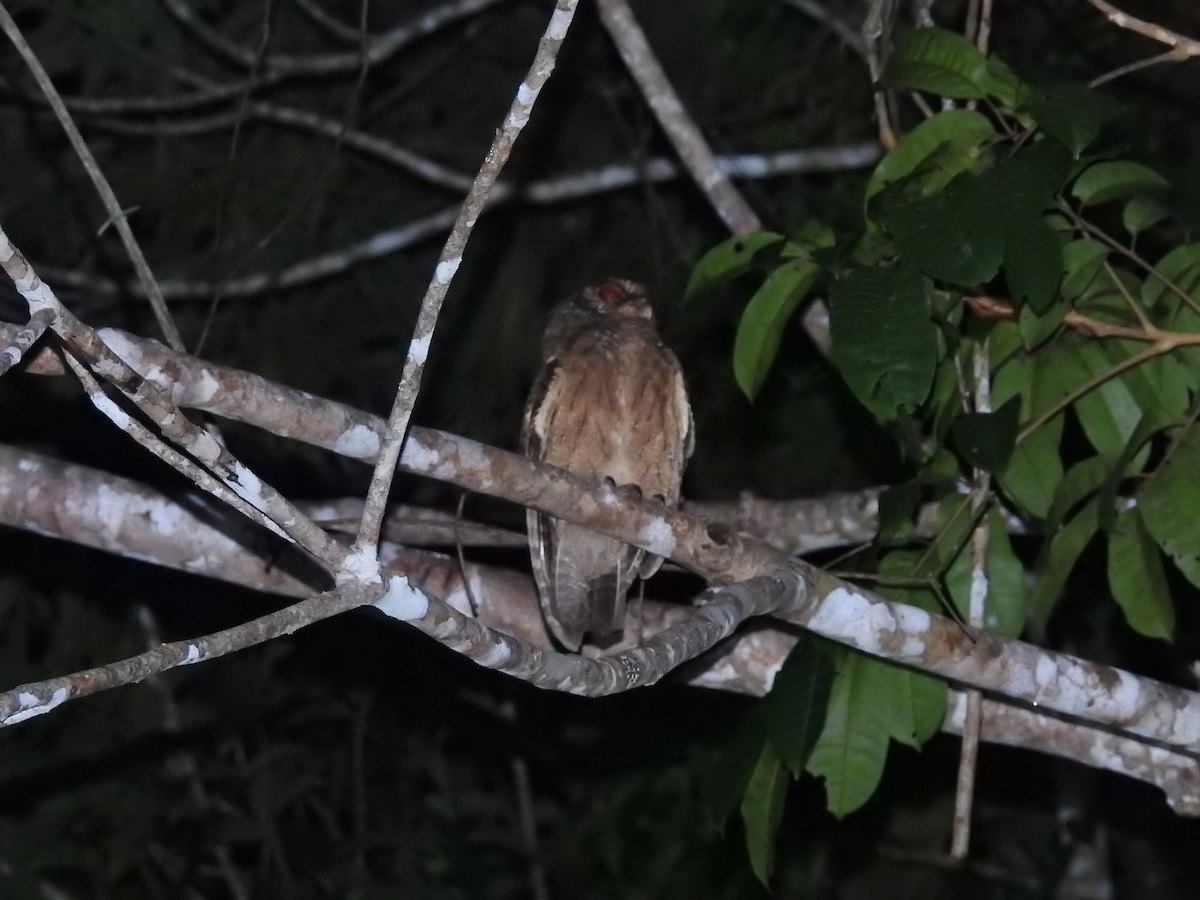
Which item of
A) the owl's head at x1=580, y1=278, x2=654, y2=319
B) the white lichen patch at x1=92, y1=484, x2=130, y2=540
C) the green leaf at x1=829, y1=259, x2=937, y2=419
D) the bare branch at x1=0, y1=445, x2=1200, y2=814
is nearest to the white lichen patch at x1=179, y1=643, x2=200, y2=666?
the green leaf at x1=829, y1=259, x2=937, y2=419

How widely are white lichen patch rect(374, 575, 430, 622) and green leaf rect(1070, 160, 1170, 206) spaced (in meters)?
1.65

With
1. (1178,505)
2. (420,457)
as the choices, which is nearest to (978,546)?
(1178,505)

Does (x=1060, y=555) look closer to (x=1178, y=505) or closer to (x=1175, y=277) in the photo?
(x=1178, y=505)

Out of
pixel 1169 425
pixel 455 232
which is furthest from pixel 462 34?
pixel 455 232

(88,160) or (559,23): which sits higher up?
(88,160)

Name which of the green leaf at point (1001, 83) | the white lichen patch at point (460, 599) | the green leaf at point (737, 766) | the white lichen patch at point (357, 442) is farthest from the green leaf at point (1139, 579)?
the white lichen patch at point (460, 599)

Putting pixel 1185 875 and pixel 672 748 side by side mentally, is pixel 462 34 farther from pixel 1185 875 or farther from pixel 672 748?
pixel 1185 875

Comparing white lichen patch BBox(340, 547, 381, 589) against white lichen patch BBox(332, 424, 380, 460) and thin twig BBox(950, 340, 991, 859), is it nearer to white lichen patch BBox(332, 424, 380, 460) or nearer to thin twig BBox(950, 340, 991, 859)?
white lichen patch BBox(332, 424, 380, 460)

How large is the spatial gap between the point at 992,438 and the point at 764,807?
89cm

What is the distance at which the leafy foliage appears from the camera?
2.58 m

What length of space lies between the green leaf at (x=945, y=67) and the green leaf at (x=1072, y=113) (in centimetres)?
18

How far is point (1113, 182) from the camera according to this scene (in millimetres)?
2961

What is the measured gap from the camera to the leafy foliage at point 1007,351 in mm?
2582

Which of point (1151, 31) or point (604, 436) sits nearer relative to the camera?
point (1151, 31)
